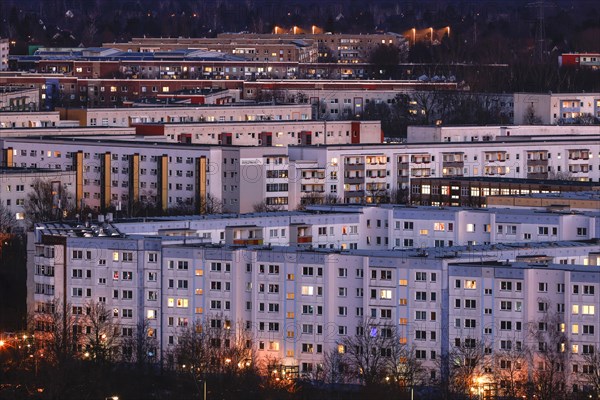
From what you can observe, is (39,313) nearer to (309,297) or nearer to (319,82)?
(309,297)

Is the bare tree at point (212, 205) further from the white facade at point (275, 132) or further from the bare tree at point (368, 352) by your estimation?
the bare tree at point (368, 352)

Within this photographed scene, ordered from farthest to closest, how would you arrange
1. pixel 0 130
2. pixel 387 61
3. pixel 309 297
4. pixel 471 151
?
pixel 387 61, pixel 0 130, pixel 471 151, pixel 309 297

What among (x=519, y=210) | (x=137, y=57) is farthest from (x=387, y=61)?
(x=519, y=210)

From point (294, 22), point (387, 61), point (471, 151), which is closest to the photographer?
point (471, 151)

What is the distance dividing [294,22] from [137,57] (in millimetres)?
20362

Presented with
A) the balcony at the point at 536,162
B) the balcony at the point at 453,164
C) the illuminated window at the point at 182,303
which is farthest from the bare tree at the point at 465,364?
the balcony at the point at 536,162

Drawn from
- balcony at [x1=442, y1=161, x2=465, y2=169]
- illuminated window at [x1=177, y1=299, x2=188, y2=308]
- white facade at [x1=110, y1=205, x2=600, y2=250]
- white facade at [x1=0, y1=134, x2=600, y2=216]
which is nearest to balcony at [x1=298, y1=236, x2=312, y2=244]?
white facade at [x1=110, y1=205, x2=600, y2=250]

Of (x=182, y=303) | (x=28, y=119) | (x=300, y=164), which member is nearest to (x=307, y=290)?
(x=182, y=303)

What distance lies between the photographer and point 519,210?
1049 inches

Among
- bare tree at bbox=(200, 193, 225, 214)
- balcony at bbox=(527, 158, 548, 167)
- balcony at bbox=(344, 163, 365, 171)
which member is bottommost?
bare tree at bbox=(200, 193, 225, 214)

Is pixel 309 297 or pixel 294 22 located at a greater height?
pixel 294 22

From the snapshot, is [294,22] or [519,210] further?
[294,22]

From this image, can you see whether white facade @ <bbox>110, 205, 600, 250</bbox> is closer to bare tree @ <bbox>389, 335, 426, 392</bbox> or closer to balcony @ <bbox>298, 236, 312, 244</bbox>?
balcony @ <bbox>298, 236, 312, 244</bbox>

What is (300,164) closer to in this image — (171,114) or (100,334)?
(171,114)
